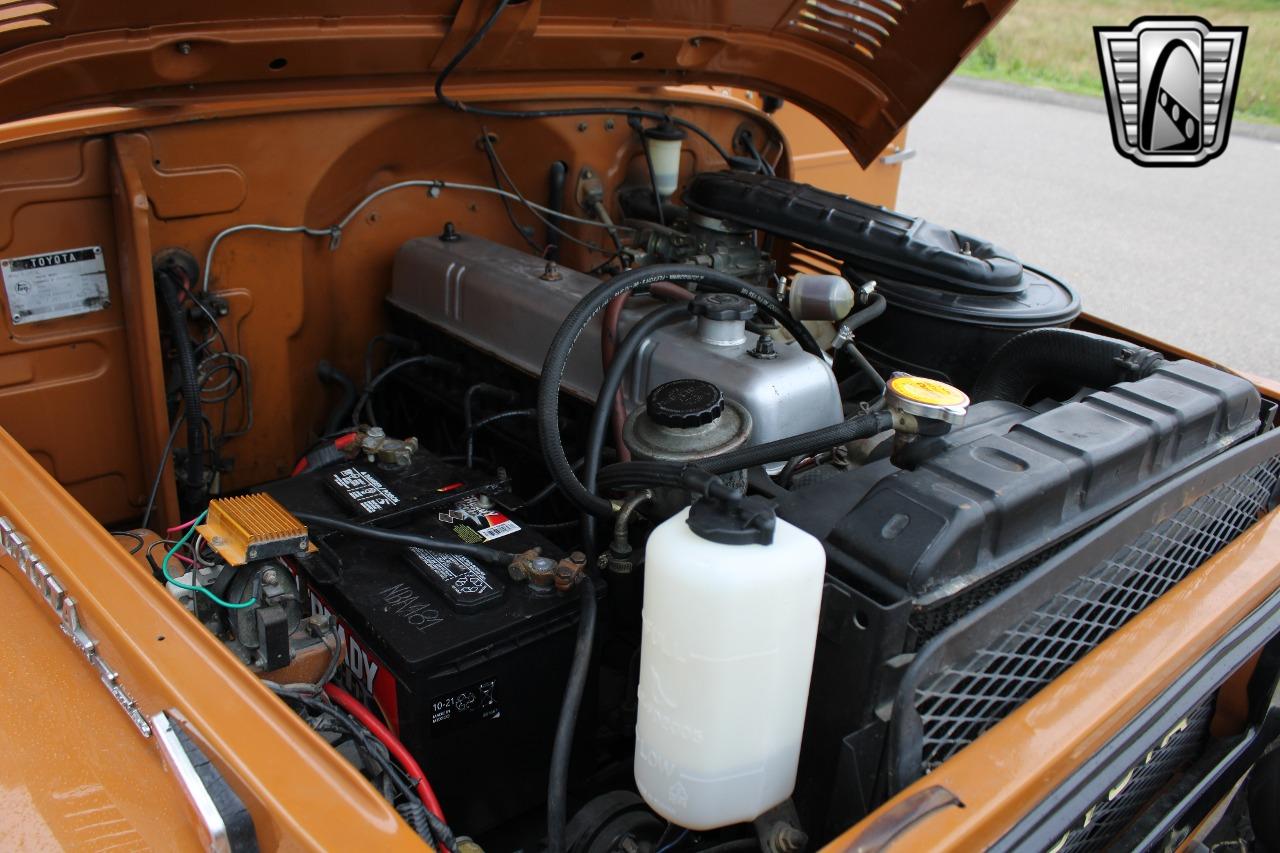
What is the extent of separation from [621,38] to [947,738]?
58.2 inches

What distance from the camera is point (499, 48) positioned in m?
1.95

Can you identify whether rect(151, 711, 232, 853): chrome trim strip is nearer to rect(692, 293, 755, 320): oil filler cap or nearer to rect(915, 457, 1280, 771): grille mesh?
rect(915, 457, 1280, 771): grille mesh

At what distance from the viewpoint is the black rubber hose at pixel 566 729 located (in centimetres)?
117

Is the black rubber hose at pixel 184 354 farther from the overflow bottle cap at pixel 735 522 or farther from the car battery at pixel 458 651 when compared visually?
the overflow bottle cap at pixel 735 522

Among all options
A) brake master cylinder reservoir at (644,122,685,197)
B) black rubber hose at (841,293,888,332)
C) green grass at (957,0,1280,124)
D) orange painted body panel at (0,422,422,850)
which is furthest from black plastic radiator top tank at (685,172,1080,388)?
green grass at (957,0,1280,124)

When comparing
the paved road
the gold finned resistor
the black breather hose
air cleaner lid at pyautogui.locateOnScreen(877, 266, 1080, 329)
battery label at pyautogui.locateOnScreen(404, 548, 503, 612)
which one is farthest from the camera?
the paved road

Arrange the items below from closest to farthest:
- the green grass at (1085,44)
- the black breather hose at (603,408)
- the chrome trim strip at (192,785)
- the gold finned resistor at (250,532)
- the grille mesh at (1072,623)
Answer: the chrome trim strip at (192,785) < the grille mesh at (1072,623) < the gold finned resistor at (250,532) < the black breather hose at (603,408) < the green grass at (1085,44)

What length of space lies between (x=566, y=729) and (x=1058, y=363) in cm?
107

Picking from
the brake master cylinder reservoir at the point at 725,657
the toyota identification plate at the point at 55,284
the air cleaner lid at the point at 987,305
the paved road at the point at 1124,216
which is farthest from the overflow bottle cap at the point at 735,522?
the paved road at the point at 1124,216

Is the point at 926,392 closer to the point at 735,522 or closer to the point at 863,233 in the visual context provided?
the point at 735,522

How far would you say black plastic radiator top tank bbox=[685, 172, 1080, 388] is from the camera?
1962mm

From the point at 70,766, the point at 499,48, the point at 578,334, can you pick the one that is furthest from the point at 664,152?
the point at 70,766

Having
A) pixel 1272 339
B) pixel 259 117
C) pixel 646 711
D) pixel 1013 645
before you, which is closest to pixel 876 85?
pixel 259 117

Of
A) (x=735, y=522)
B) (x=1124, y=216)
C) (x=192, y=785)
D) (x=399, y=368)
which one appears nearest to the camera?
(x=192, y=785)
